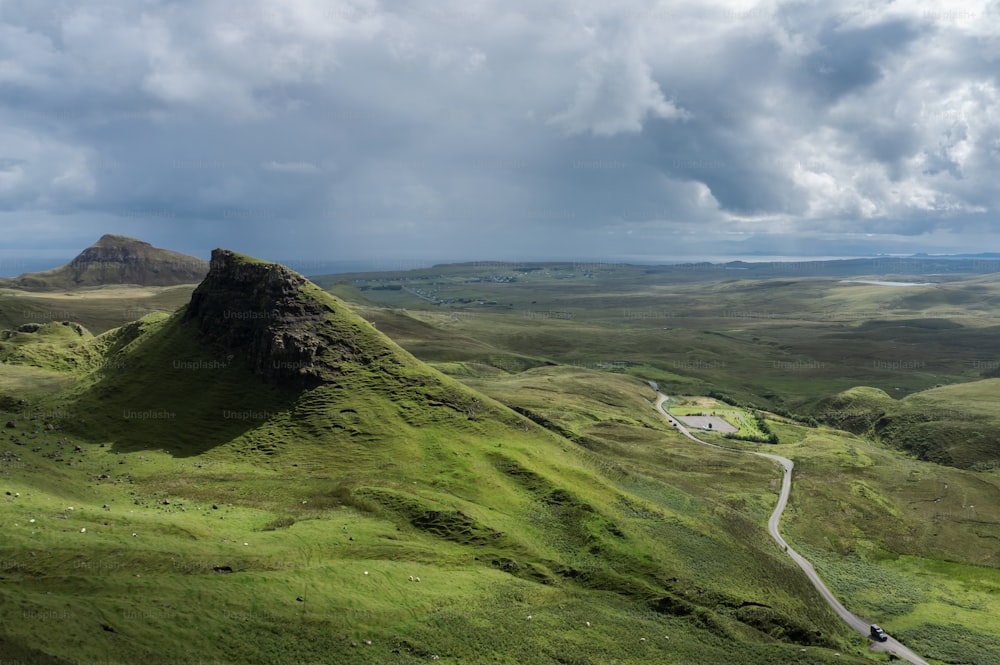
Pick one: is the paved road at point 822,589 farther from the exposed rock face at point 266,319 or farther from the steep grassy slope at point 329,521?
the exposed rock face at point 266,319

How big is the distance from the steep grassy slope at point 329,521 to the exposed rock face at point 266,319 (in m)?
0.46

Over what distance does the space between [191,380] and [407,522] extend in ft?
175

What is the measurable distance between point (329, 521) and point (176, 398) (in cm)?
4547

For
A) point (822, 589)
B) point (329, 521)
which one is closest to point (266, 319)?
point (329, 521)

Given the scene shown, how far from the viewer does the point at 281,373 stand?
99062 mm

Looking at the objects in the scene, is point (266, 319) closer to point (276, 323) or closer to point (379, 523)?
point (276, 323)

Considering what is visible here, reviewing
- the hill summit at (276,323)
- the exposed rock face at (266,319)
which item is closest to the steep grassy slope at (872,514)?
the hill summit at (276,323)

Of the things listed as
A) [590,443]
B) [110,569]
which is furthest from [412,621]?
[590,443]

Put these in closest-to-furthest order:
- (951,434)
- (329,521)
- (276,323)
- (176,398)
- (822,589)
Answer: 1. (329,521)
2. (822,589)
3. (176,398)
4. (276,323)
5. (951,434)

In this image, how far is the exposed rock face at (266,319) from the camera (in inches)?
3915

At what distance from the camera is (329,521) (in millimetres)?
66625

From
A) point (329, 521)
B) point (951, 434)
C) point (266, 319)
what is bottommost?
point (951, 434)

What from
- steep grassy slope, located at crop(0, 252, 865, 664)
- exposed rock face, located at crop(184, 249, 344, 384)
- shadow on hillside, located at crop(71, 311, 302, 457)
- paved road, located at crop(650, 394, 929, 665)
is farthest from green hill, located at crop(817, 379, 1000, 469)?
shadow on hillside, located at crop(71, 311, 302, 457)

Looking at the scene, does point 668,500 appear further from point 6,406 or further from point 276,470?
point 6,406
